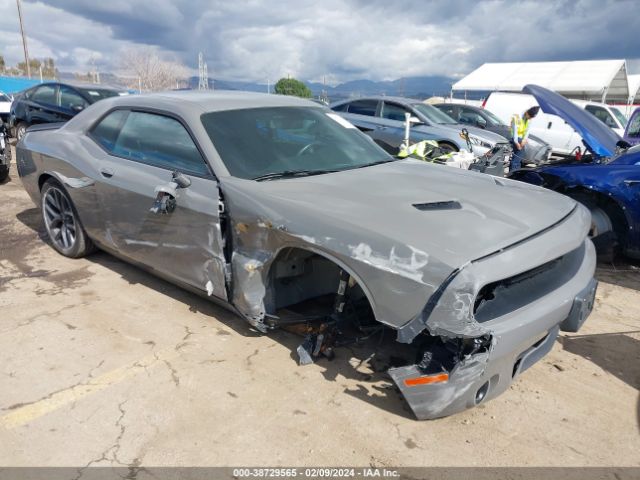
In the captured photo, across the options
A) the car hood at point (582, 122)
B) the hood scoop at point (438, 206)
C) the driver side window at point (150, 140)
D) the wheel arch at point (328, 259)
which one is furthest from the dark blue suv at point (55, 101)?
the hood scoop at point (438, 206)

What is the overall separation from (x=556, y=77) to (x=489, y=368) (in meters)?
32.5

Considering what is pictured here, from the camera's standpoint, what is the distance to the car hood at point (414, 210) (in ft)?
7.56

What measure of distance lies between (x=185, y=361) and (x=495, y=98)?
15017 mm

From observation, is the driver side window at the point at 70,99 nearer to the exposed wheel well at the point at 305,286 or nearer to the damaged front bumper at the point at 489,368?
the exposed wheel well at the point at 305,286

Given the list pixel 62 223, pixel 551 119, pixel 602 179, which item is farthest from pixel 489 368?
pixel 551 119

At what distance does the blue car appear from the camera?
4.47 meters

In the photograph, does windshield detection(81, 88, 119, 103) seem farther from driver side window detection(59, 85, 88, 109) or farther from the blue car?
the blue car

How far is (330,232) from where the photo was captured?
Answer: 8.15 ft

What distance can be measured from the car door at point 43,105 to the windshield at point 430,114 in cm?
728

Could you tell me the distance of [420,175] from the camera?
10.9 ft

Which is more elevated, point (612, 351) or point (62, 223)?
point (62, 223)

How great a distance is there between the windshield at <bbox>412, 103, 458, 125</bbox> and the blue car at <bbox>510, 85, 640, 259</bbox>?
437 centimetres

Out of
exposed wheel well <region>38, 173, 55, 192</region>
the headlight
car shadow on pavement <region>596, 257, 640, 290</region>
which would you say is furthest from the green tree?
car shadow on pavement <region>596, 257, 640, 290</region>

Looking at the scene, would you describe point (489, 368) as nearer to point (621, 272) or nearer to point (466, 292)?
point (466, 292)
